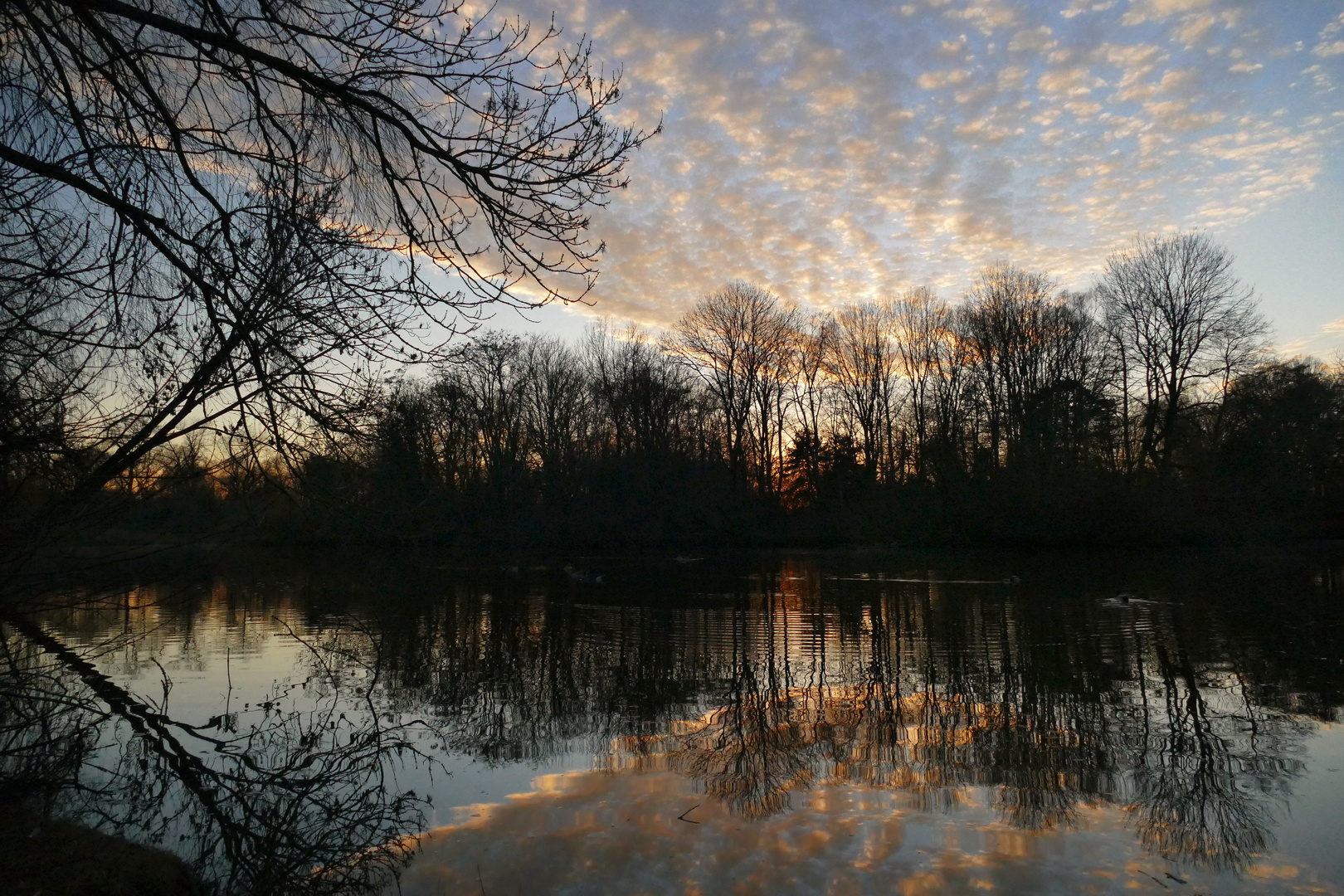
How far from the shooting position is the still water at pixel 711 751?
4.94m

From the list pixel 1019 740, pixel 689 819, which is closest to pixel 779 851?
pixel 689 819

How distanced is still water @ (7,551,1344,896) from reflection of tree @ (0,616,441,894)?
0.11ft

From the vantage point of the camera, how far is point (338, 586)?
25.4 meters

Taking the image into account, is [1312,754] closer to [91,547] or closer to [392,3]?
[392,3]

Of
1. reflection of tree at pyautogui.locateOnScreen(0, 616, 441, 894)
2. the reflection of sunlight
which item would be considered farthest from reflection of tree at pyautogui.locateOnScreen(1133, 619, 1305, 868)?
reflection of tree at pyautogui.locateOnScreen(0, 616, 441, 894)

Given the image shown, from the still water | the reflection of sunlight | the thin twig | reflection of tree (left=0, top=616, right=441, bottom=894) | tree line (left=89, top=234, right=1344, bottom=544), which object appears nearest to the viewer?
the reflection of sunlight

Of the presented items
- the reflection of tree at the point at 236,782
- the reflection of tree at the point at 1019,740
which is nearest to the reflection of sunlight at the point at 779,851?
the reflection of tree at the point at 1019,740

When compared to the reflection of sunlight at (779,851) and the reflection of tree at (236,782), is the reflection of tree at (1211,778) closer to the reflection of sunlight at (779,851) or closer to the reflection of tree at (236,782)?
the reflection of sunlight at (779,851)

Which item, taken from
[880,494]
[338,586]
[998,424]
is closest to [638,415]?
[880,494]

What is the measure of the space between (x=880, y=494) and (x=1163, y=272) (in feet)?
55.7

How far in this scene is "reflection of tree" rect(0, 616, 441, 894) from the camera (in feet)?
16.7

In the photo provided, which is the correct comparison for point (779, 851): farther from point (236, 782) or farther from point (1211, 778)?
point (236, 782)

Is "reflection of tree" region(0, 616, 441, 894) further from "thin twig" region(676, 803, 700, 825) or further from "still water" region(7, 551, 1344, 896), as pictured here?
"thin twig" region(676, 803, 700, 825)

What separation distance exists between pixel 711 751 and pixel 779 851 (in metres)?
2.24
